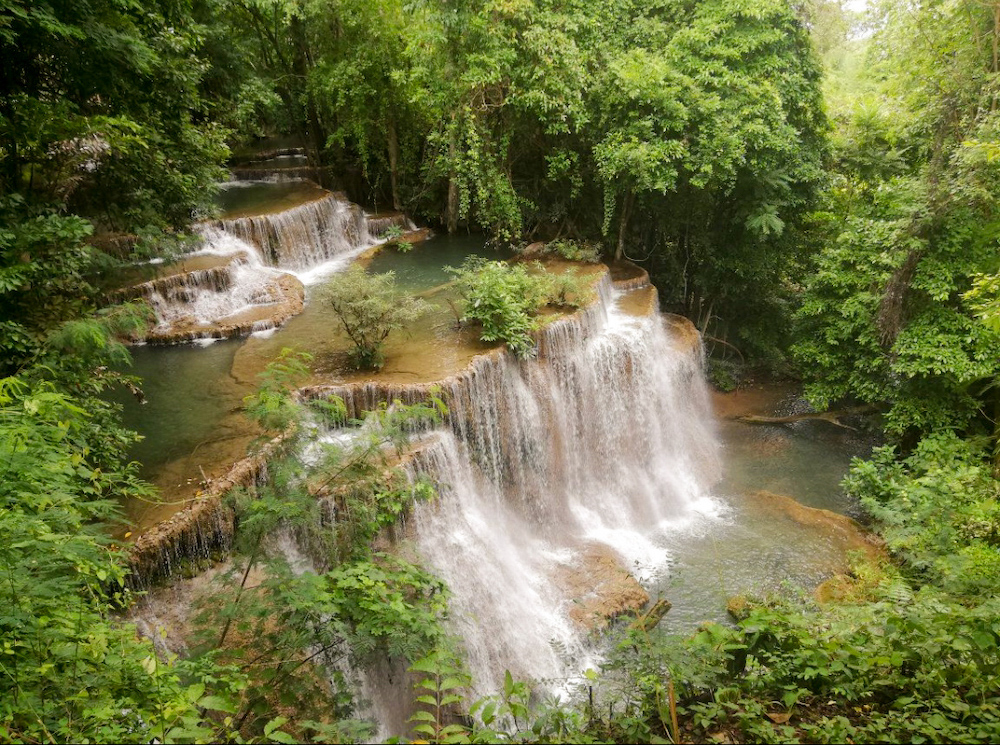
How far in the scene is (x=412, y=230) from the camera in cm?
1595

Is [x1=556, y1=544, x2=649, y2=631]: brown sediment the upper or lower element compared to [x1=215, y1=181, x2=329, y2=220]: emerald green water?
lower

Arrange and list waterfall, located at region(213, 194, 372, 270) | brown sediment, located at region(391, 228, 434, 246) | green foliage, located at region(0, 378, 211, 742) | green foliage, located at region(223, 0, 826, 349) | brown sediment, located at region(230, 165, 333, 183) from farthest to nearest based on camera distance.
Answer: brown sediment, located at region(230, 165, 333, 183)
brown sediment, located at region(391, 228, 434, 246)
waterfall, located at region(213, 194, 372, 270)
green foliage, located at region(223, 0, 826, 349)
green foliage, located at region(0, 378, 211, 742)

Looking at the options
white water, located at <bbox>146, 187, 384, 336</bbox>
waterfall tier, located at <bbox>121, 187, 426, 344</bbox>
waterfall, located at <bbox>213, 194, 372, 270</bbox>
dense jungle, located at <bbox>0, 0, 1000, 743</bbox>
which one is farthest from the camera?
waterfall, located at <bbox>213, 194, 372, 270</bbox>

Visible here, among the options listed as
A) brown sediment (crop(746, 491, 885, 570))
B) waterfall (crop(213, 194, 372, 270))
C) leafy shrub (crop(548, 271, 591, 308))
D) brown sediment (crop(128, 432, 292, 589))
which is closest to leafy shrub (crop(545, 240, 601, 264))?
leafy shrub (crop(548, 271, 591, 308))

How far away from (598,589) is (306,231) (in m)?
10.2

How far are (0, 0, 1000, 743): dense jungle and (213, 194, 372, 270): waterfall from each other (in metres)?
0.09

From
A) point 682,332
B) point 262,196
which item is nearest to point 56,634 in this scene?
point 682,332

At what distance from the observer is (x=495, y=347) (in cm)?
920

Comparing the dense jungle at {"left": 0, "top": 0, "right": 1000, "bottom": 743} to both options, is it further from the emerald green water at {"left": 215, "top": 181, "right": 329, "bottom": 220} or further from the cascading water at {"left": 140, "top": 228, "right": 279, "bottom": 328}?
the emerald green water at {"left": 215, "top": 181, "right": 329, "bottom": 220}

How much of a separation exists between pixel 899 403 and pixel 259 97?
13247mm

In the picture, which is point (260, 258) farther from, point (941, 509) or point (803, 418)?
point (941, 509)

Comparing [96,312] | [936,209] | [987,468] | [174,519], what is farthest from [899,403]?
[96,312]

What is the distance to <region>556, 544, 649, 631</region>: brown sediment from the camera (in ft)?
25.8

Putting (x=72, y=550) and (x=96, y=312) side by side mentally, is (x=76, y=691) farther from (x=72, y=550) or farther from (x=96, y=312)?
(x=96, y=312)
